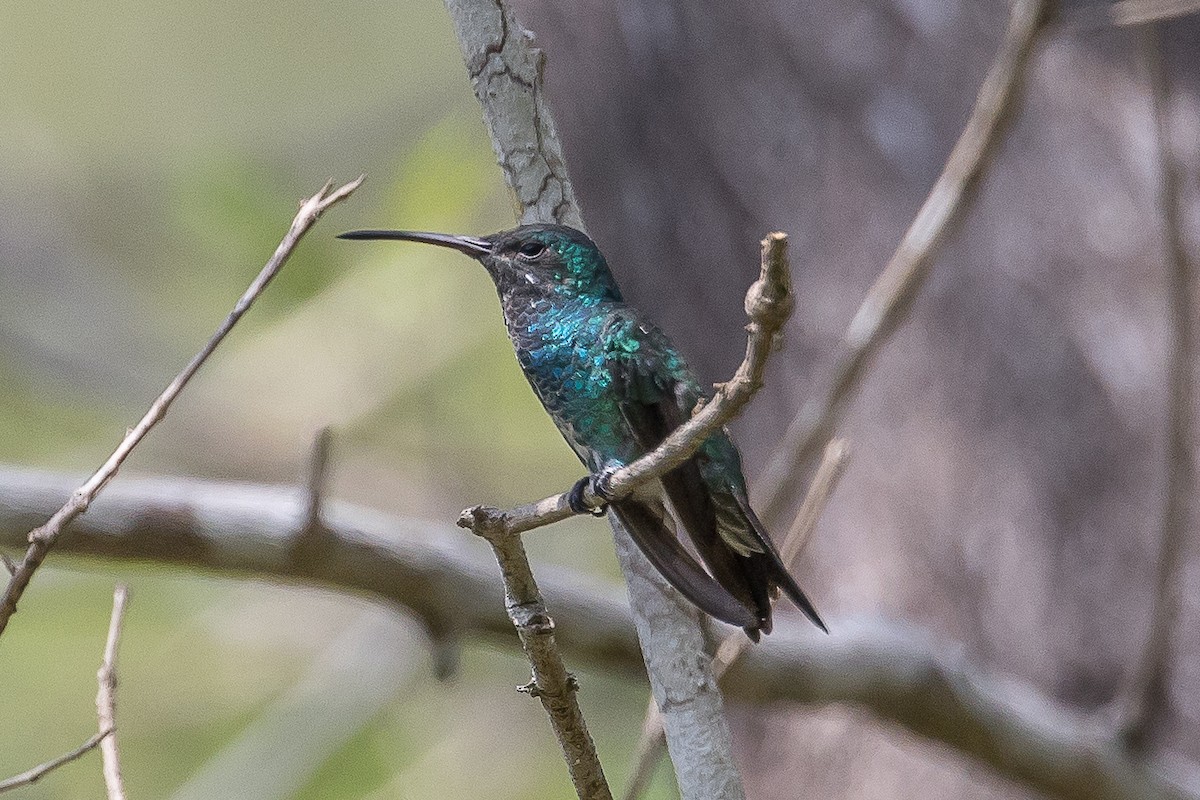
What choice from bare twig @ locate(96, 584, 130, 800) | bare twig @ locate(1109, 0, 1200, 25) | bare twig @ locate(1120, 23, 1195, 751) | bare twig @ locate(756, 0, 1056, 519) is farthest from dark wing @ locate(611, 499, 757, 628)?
bare twig @ locate(1109, 0, 1200, 25)

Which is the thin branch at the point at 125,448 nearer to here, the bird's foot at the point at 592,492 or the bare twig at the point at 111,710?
the bare twig at the point at 111,710

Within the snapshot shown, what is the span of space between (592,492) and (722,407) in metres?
0.50

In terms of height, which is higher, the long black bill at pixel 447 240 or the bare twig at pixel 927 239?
the long black bill at pixel 447 240

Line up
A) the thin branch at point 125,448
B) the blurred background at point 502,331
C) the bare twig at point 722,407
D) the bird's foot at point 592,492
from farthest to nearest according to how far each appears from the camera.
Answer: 1. the blurred background at point 502,331
2. the bird's foot at point 592,492
3. the thin branch at point 125,448
4. the bare twig at point 722,407

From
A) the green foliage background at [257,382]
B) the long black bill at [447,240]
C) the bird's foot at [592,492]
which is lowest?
the bird's foot at [592,492]

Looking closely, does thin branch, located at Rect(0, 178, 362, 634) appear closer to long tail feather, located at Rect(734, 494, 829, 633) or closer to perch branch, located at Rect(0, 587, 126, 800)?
perch branch, located at Rect(0, 587, 126, 800)

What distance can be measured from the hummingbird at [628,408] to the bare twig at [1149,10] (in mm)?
1046

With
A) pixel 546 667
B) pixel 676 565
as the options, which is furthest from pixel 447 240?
pixel 546 667

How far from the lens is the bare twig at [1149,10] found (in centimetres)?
237

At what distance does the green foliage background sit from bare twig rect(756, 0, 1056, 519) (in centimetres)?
229

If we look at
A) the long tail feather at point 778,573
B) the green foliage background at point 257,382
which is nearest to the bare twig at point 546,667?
the long tail feather at point 778,573

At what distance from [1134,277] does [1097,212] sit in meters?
0.20

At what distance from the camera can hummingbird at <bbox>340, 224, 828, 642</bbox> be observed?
181cm

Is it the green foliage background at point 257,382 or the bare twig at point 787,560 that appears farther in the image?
the green foliage background at point 257,382
